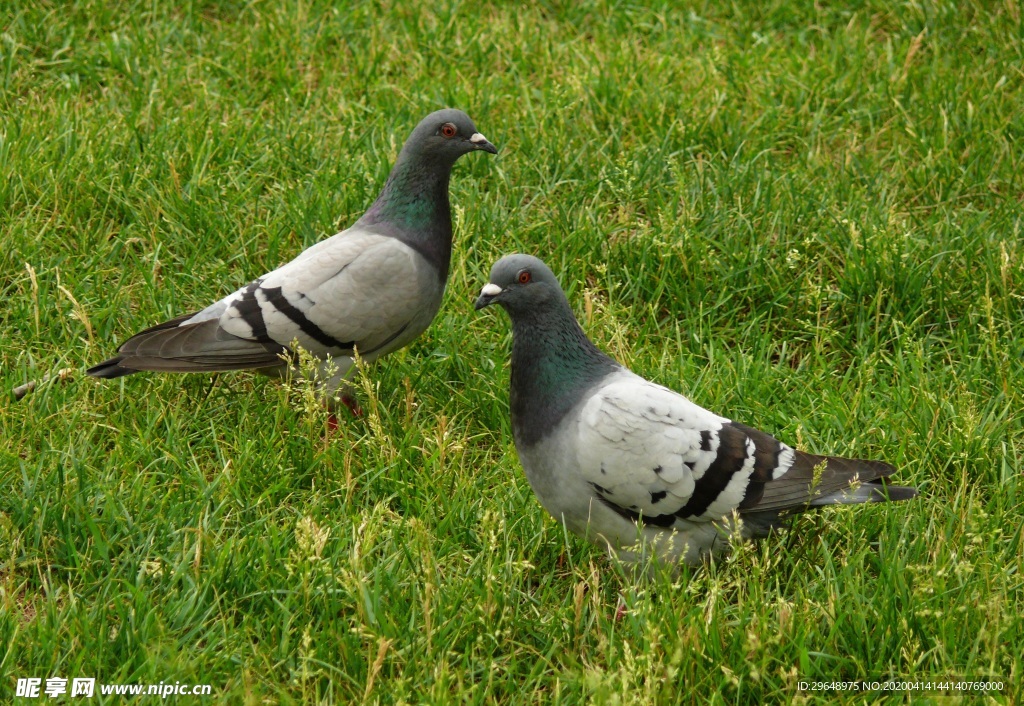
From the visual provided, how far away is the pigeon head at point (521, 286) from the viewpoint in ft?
12.3

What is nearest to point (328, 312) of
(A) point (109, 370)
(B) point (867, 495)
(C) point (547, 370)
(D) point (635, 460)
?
(A) point (109, 370)

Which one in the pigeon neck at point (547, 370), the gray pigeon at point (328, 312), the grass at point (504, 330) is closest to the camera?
the grass at point (504, 330)

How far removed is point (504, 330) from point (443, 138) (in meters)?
0.88

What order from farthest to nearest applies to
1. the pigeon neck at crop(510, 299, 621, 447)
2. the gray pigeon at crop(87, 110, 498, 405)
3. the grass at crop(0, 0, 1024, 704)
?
the gray pigeon at crop(87, 110, 498, 405)
the pigeon neck at crop(510, 299, 621, 447)
the grass at crop(0, 0, 1024, 704)

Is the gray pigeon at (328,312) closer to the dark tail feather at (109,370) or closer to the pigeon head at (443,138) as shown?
the dark tail feather at (109,370)

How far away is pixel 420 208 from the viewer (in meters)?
4.71

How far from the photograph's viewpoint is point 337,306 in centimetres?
445

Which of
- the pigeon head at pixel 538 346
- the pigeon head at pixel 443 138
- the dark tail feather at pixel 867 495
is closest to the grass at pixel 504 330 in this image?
the dark tail feather at pixel 867 495

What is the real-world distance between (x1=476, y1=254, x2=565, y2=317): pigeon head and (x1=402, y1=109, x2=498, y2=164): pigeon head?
45.6 inches

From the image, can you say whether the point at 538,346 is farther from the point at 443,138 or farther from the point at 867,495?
the point at 443,138

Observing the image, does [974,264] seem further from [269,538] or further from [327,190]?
[269,538]

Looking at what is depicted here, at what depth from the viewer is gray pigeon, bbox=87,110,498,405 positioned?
439 cm

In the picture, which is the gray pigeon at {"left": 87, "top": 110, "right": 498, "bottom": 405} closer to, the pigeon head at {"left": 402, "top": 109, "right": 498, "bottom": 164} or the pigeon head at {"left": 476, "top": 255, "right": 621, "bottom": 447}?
the pigeon head at {"left": 402, "top": 109, "right": 498, "bottom": 164}

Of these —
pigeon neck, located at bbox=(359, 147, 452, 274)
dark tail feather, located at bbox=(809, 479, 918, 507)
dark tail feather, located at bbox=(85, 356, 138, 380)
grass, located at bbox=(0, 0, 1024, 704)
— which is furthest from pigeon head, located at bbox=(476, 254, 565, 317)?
dark tail feather, located at bbox=(85, 356, 138, 380)
